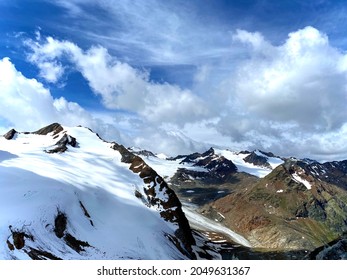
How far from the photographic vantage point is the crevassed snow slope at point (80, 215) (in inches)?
3340

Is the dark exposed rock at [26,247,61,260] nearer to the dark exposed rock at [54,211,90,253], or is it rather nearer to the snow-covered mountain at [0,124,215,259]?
the snow-covered mountain at [0,124,215,259]

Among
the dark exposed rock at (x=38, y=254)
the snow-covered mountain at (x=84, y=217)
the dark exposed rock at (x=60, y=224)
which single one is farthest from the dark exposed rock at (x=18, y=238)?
the dark exposed rock at (x=60, y=224)

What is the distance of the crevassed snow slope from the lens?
3340 inches

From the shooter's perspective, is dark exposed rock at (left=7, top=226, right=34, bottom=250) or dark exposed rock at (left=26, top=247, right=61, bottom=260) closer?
dark exposed rock at (left=7, top=226, right=34, bottom=250)

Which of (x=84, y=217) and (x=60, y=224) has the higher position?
(x=84, y=217)

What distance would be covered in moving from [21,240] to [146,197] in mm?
115631

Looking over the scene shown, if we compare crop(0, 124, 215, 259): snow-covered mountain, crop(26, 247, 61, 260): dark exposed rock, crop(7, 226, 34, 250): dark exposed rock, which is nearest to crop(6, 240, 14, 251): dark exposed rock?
crop(7, 226, 34, 250): dark exposed rock

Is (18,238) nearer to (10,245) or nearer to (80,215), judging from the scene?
(10,245)

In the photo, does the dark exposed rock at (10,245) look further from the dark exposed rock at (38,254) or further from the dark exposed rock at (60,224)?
the dark exposed rock at (60,224)

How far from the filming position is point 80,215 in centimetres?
12138

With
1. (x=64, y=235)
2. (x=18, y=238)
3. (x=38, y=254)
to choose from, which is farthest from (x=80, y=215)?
(x=18, y=238)

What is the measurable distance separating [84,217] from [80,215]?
7.56 ft

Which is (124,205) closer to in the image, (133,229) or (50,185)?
(133,229)
